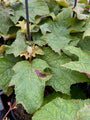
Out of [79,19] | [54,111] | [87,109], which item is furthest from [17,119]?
[79,19]

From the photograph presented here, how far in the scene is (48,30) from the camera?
78 centimetres

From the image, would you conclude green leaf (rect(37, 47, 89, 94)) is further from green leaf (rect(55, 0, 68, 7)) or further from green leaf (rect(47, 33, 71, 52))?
green leaf (rect(55, 0, 68, 7))

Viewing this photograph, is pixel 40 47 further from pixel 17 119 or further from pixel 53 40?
pixel 17 119

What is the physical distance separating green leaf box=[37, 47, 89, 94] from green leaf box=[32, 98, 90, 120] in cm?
8

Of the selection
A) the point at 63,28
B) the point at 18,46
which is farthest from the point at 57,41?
the point at 18,46

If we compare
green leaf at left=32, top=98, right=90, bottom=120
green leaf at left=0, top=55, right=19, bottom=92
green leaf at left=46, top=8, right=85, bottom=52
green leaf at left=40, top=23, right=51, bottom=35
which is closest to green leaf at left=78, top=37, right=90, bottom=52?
green leaf at left=46, top=8, right=85, bottom=52

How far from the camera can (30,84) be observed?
647 mm

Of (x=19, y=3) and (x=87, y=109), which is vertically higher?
(x=19, y=3)

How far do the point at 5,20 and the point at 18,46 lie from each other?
204 mm

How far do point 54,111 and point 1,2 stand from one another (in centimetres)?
74

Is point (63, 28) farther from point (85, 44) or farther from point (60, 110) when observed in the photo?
point (60, 110)

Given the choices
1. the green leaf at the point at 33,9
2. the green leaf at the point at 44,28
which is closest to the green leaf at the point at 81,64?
the green leaf at the point at 44,28

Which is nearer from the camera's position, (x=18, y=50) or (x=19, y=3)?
(x=18, y=50)

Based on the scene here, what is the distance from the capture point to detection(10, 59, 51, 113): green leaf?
0.62 metres
